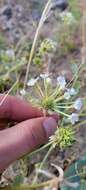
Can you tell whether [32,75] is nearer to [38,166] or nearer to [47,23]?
[47,23]

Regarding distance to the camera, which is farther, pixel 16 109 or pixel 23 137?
pixel 16 109

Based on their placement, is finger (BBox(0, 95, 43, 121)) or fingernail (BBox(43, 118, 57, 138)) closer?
fingernail (BBox(43, 118, 57, 138))

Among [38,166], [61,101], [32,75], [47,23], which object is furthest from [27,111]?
[47,23]

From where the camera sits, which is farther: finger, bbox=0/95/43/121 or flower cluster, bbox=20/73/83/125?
finger, bbox=0/95/43/121

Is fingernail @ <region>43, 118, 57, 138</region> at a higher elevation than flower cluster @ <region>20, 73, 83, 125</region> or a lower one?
lower

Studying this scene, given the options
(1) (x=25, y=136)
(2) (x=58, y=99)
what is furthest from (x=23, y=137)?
(2) (x=58, y=99)

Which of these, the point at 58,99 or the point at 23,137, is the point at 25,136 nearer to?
the point at 23,137
